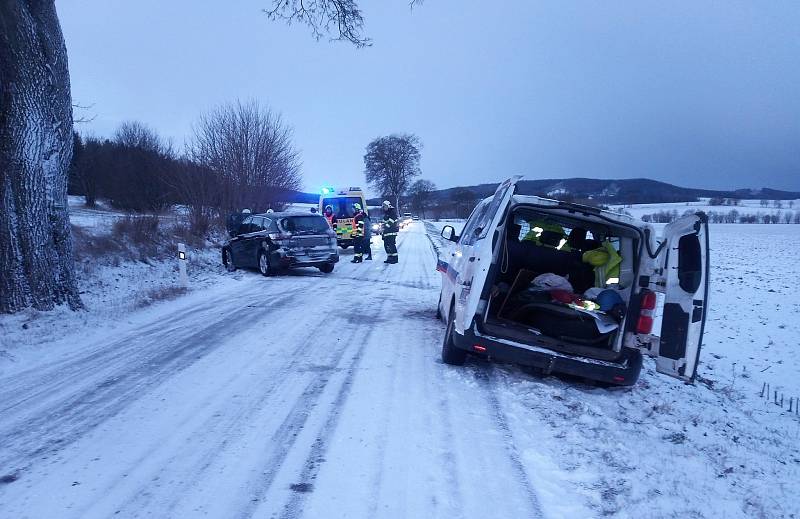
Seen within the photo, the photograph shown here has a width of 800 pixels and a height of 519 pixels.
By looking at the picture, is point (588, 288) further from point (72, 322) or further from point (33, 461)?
point (72, 322)

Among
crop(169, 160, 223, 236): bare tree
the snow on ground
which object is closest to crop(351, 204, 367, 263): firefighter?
the snow on ground

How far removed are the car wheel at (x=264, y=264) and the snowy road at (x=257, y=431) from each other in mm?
6152

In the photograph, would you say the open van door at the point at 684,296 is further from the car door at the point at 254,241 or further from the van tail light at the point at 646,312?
the car door at the point at 254,241

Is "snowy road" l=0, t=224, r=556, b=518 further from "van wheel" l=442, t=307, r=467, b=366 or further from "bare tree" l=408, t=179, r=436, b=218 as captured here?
"bare tree" l=408, t=179, r=436, b=218

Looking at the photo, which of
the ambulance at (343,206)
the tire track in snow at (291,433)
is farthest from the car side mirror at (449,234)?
the ambulance at (343,206)

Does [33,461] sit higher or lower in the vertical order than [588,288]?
lower

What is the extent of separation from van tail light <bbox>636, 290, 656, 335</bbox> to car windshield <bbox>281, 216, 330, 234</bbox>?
31.6ft

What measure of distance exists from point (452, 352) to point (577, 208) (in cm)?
200

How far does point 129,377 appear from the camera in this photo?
5.29 meters

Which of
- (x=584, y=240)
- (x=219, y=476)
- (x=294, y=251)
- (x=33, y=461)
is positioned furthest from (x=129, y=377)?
(x=294, y=251)

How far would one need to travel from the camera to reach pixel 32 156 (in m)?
7.32

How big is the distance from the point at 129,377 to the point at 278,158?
21.7 metres

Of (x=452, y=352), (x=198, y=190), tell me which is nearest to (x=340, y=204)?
(x=198, y=190)

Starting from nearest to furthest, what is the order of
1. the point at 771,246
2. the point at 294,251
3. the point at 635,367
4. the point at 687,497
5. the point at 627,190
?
the point at 687,497
the point at 635,367
the point at 294,251
the point at 771,246
the point at 627,190
